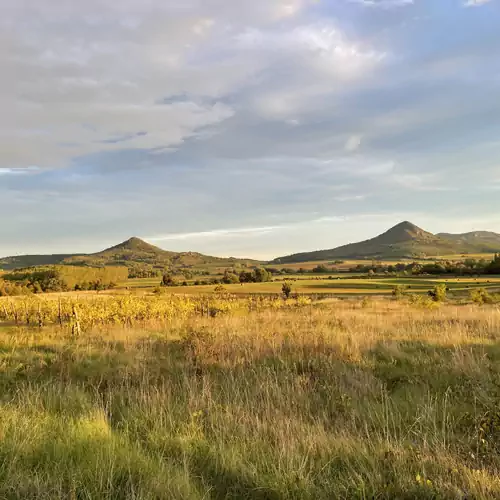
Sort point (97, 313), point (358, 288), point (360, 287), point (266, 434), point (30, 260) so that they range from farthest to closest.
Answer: point (30, 260)
point (360, 287)
point (358, 288)
point (97, 313)
point (266, 434)

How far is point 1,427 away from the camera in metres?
4.23

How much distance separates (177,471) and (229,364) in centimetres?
443

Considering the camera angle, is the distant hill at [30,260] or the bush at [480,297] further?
the distant hill at [30,260]

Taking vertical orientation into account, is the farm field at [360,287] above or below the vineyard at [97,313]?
below

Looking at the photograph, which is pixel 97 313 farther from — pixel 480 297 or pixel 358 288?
pixel 358 288

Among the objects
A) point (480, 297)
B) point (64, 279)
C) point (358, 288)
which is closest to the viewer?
point (480, 297)

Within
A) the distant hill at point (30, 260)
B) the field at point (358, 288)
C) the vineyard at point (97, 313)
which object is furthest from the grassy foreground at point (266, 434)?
the distant hill at point (30, 260)

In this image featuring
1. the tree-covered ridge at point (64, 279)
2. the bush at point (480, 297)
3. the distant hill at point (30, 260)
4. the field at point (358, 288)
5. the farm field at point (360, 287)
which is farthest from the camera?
the distant hill at point (30, 260)

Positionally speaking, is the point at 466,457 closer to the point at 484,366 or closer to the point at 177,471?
the point at 177,471

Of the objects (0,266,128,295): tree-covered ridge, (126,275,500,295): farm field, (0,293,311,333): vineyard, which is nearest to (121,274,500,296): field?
(126,275,500,295): farm field

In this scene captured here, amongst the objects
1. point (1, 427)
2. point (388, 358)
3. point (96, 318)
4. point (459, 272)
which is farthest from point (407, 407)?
point (459, 272)

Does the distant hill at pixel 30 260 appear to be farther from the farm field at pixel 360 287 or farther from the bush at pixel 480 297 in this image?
the bush at pixel 480 297

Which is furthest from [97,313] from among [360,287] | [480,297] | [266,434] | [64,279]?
[64,279]

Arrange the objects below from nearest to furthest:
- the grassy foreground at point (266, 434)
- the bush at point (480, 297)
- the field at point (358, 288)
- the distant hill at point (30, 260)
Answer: the grassy foreground at point (266, 434), the bush at point (480, 297), the field at point (358, 288), the distant hill at point (30, 260)
